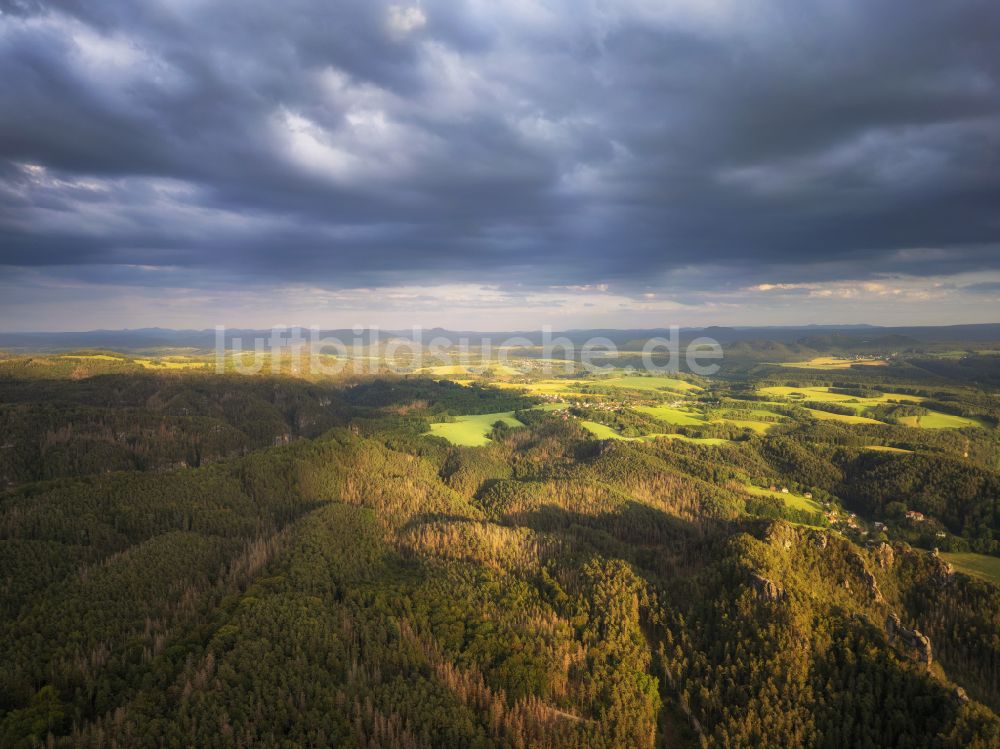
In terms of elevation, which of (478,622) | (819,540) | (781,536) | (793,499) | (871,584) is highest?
(781,536)

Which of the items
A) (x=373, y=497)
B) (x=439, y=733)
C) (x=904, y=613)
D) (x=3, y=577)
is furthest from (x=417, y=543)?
(x=904, y=613)

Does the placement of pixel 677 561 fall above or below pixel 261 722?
below

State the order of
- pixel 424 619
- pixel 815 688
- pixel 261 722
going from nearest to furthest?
pixel 261 722 → pixel 815 688 → pixel 424 619


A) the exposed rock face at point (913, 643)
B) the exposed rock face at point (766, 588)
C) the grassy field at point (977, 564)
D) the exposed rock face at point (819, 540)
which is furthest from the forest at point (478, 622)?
the grassy field at point (977, 564)

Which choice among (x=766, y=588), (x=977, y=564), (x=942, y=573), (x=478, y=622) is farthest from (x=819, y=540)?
(x=478, y=622)

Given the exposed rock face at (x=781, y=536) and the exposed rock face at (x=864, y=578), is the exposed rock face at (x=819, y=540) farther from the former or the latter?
the exposed rock face at (x=864, y=578)

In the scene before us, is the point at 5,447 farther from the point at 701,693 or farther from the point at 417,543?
the point at 701,693

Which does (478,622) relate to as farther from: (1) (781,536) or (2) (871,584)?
(2) (871,584)
